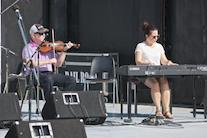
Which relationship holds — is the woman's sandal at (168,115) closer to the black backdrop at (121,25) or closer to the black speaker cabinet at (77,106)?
the black speaker cabinet at (77,106)

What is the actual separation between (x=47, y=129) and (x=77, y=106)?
1.18 m

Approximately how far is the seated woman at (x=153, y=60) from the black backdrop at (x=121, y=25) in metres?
1.43

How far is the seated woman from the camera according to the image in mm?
4277

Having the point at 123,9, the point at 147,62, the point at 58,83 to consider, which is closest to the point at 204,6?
the point at 123,9

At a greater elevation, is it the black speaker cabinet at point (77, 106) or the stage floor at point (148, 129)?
the black speaker cabinet at point (77, 106)

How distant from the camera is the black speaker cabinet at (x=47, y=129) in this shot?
6.56ft

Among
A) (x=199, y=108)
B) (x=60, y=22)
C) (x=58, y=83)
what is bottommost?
(x=199, y=108)

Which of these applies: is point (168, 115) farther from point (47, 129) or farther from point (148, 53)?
point (47, 129)

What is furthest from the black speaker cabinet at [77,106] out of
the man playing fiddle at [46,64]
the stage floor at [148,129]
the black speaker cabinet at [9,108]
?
the man playing fiddle at [46,64]

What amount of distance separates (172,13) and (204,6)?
1.89ft

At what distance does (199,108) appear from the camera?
214 inches

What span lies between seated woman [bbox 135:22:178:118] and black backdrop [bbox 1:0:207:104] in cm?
143

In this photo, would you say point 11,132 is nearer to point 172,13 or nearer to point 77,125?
point 77,125

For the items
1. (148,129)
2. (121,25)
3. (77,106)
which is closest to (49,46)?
(77,106)
